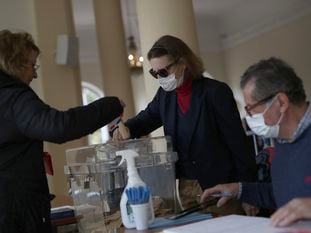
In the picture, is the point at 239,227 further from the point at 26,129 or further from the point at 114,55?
the point at 114,55

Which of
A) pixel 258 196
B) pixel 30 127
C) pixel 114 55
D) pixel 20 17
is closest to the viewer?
pixel 30 127

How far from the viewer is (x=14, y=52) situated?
183 cm

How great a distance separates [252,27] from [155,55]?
7.76 metres

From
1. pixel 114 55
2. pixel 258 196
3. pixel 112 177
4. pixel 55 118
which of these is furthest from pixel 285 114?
pixel 114 55

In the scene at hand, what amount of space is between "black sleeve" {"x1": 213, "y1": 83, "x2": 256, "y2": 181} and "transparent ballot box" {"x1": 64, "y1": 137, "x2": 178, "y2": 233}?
0.27 metres

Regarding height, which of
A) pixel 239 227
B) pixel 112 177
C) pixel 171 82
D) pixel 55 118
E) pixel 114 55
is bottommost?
pixel 239 227

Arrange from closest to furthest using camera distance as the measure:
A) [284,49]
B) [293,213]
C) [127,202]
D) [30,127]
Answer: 1. [293,213]
2. [127,202]
3. [30,127]
4. [284,49]

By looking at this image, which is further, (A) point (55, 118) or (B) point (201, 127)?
(B) point (201, 127)

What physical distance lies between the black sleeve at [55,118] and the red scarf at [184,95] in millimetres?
401

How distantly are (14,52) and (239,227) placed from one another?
3.53 feet

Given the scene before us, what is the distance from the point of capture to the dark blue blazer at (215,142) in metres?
1.98

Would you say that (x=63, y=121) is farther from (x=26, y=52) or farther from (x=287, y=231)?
(x=287, y=231)

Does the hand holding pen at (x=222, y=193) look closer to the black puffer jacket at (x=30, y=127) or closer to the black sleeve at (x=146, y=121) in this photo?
the black puffer jacket at (x=30, y=127)

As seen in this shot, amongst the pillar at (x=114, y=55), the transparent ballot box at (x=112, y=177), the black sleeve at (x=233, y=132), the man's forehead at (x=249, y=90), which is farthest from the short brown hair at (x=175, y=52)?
the pillar at (x=114, y=55)
